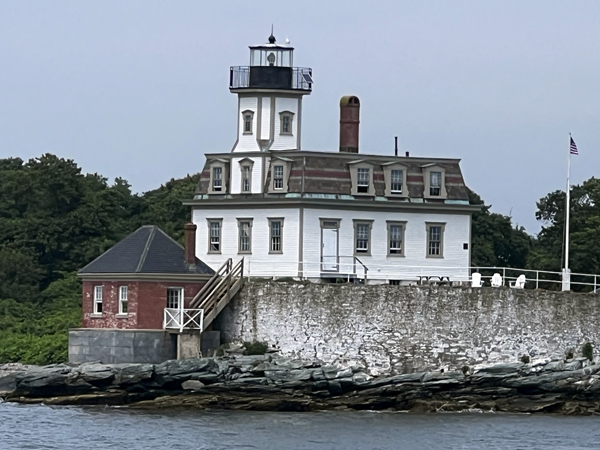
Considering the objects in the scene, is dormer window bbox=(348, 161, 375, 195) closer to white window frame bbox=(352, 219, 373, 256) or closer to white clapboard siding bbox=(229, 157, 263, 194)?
white window frame bbox=(352, 219, 373, 256)

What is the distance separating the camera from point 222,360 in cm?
5116

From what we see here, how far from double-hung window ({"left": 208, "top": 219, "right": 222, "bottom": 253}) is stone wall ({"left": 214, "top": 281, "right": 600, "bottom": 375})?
4343mm

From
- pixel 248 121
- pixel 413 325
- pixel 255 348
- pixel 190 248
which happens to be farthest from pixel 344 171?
pixel 255 348

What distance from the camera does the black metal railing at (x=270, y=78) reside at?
58531 mm

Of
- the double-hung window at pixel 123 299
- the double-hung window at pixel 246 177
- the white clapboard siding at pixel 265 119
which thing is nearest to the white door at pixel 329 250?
the double-hung window at pixel 246 177

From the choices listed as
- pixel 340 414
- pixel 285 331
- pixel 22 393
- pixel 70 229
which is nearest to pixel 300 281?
pixel 285 331

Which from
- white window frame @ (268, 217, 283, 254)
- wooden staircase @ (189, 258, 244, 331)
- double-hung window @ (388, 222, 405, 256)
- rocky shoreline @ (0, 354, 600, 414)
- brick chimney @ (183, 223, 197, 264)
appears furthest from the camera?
double-hung window @ (388, 222, 405, 256)

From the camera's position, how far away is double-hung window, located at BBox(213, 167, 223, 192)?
57438 mm

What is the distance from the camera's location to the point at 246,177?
5706 centimetres

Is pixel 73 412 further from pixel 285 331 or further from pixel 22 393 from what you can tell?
pixel 285 331

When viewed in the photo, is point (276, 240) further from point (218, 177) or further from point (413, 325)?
point (413, 325)

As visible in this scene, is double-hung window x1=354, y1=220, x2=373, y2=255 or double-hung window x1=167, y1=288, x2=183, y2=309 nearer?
double-hung window x1=167, y1=288, x2=183, y2=309

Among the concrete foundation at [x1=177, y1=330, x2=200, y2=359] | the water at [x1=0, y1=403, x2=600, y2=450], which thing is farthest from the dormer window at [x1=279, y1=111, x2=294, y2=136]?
the water at [x1=0, y1=403, x2=600, y2=450]

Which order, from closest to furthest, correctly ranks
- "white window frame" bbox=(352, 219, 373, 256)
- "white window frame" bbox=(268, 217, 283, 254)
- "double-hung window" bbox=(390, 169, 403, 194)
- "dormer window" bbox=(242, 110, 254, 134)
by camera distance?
1. "white window frame" bbox=(268, 217, 283, 254)
2. "white window frame" bbox=(352, 219, 373, 256)
3. "double-hung window" bbox=(390, 169, 403, 194)
4. "dormer window" bbox=(242, 110, 254, 134)
